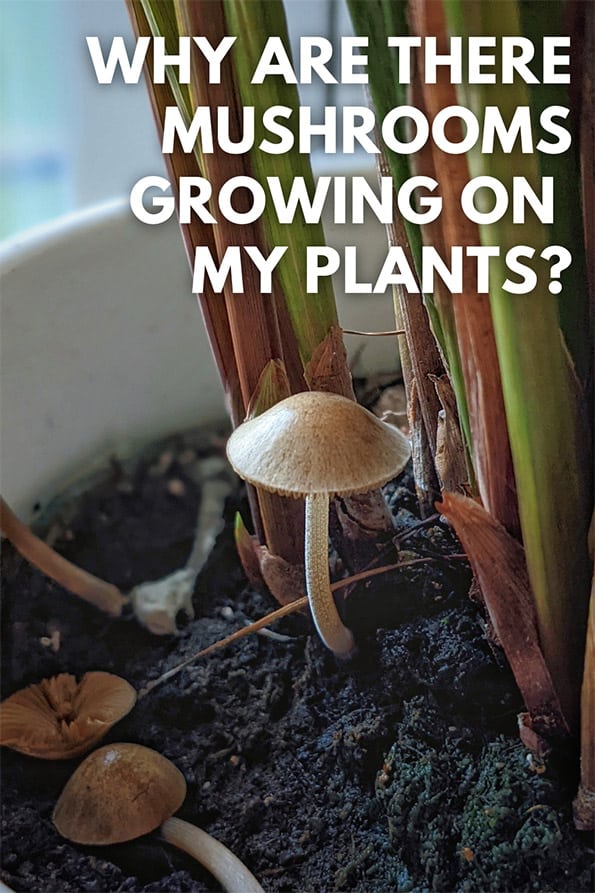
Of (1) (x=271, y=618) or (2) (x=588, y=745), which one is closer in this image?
(2) (x=588, y=745)

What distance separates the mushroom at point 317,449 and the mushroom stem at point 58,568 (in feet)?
0.85

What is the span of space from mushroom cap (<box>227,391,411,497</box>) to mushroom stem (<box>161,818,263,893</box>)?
0.70ft

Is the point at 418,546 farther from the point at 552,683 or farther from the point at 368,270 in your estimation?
the point at 368,270

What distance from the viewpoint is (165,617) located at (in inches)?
25.8

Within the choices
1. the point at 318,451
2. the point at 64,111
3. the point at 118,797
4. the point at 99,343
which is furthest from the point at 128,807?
the point at 64,111

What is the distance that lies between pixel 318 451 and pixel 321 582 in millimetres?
101

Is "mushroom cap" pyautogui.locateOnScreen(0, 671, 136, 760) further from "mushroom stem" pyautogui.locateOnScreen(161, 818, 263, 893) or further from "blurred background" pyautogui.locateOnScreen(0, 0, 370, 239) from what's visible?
"blurred background" pyautogui.locateOnScreen(0, 0, 370, 239)

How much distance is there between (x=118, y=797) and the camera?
51 centimetres

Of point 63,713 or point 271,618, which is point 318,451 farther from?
point 63,713

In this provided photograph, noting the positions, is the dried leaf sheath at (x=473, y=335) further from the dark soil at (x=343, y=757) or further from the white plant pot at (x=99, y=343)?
the white plant pot at (x=99, y=343)

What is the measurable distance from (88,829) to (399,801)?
182 mm

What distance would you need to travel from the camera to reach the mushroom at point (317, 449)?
0.41 metres

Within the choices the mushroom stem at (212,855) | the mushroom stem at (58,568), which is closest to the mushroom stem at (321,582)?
the mushroom stem at (212,855)

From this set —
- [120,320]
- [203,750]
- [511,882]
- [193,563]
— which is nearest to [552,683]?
[511,882]
